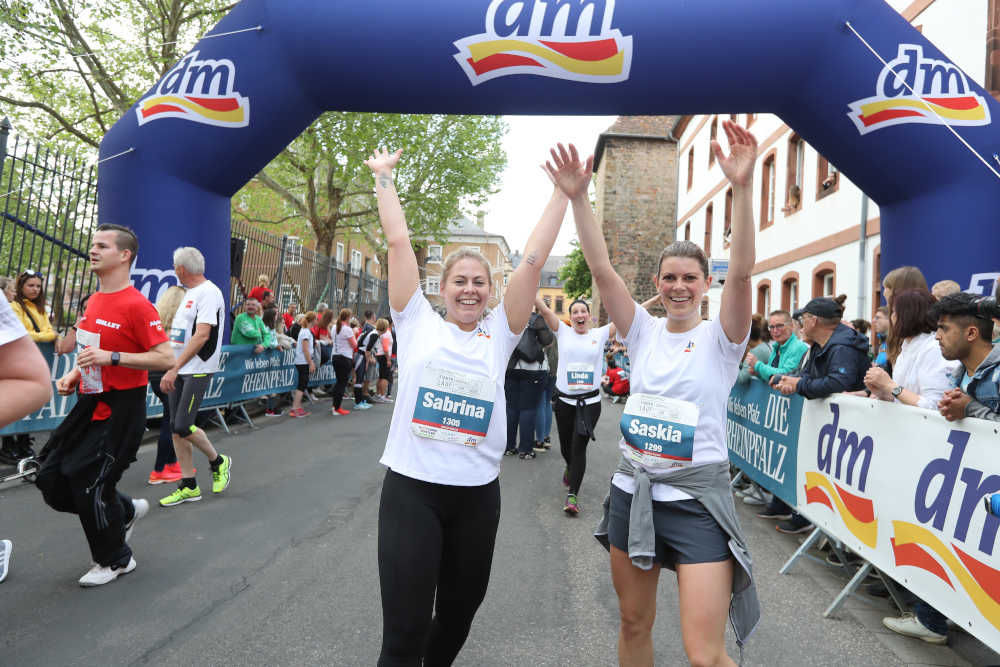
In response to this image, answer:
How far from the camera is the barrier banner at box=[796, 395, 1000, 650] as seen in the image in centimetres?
294

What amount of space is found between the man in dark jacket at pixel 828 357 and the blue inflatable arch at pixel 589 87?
208 centimetres

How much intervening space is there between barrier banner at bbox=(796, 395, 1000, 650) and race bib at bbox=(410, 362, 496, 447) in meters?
2.17

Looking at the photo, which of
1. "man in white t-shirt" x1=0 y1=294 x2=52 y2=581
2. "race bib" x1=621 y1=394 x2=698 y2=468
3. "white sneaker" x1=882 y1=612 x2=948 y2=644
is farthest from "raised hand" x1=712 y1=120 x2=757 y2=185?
"white sneaker" x1=882 y1=612 x2=948 y2=644

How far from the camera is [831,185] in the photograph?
15102mm

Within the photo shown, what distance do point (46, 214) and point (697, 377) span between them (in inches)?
327

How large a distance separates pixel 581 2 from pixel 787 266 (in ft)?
42.7

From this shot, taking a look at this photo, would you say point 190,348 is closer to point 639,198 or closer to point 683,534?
point 683,534

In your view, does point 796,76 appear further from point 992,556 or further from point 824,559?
point 992,556

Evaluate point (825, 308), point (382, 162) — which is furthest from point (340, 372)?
point (382, 162)

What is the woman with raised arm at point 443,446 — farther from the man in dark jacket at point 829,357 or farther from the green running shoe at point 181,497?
the green running shoe at point 181,497

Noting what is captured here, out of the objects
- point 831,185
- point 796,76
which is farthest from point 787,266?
point 796,76

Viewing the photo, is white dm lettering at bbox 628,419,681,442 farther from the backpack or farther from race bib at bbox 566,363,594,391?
the backpack

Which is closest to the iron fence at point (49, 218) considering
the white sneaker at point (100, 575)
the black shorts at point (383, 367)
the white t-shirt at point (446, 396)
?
the white sneaker at point (100, 575)

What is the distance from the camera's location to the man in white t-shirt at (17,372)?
5.83 ft
